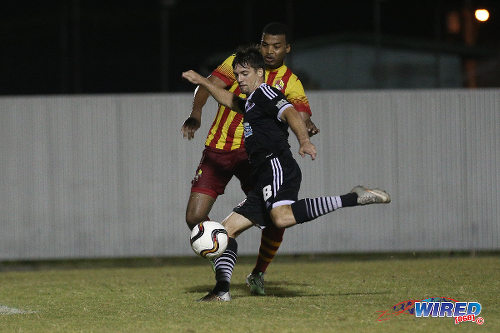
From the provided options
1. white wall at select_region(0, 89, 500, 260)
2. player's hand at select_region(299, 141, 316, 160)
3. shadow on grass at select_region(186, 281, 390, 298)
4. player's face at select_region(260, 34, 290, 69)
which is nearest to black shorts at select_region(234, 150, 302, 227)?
player's hand at select_region(299, 141, 316, 160)

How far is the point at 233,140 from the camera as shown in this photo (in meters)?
9.09

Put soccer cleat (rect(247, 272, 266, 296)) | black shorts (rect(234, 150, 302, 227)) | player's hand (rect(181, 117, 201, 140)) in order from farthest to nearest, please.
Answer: soccer cleat (rect(247, 272, 266, 296))
player's hand (rect(181, 117, 201, 140))
black shorts (rect(234, 150, 302, 227))

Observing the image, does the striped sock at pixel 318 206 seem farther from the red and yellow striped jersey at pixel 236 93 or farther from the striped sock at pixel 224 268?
the red and yellow striped jersey at pixel 236 93

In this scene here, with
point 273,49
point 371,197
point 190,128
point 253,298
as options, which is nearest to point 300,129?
point 371,197

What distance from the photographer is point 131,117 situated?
15.4 m

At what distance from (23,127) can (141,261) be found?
9.05 ft

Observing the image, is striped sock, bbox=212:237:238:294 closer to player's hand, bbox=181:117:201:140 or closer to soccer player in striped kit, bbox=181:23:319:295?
soccer player in striped kit, bbox=181:23:319:295

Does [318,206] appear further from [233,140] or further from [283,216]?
[233,140]

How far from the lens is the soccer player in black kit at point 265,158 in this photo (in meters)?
7.83

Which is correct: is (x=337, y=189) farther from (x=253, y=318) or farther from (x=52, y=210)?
(x=253, y=318)

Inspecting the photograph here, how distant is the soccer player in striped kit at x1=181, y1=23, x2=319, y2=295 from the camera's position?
8.81 m

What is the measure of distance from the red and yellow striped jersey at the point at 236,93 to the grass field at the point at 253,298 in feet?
4.57

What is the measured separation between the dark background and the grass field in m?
4.17

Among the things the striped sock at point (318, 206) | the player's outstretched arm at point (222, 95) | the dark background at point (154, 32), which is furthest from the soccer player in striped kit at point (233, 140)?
the dark background at point (154, 32)
